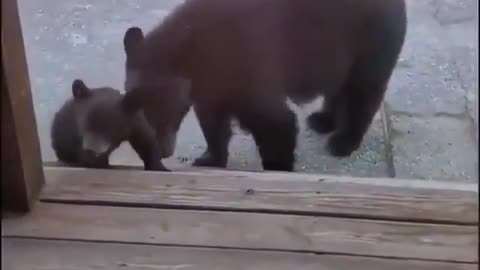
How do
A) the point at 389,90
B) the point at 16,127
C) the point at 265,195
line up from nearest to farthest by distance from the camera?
1. the point at 16,127
2. the point at 265,195
3. the point at 389,90

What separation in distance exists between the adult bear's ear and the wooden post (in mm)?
490

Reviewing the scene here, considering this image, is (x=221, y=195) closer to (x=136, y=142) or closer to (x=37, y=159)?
(x=37, y=159)

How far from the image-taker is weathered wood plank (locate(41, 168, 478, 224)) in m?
1.32

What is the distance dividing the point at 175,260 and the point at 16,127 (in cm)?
26

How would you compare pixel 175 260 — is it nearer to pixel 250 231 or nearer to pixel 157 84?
pixel 250 231

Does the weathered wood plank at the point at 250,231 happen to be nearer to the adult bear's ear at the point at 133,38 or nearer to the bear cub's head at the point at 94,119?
the bear cub's head at the point at 94,119

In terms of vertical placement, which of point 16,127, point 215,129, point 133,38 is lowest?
point 215,129

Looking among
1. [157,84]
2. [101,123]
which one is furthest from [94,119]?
[157,84]

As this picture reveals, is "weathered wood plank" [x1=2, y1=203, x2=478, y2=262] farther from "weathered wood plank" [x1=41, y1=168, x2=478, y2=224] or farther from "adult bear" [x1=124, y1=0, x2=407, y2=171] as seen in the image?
"adult bear" [x1=124, y1=0, x2=407, y2=171]

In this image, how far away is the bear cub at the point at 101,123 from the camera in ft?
5.56

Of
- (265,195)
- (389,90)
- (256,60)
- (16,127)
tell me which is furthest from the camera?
(389,90)

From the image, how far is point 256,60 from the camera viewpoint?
68.0 inches

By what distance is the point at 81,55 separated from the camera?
6.28 ft

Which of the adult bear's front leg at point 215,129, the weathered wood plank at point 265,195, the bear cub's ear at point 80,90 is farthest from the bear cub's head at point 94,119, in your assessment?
the weathered wood plank at point 265,195
